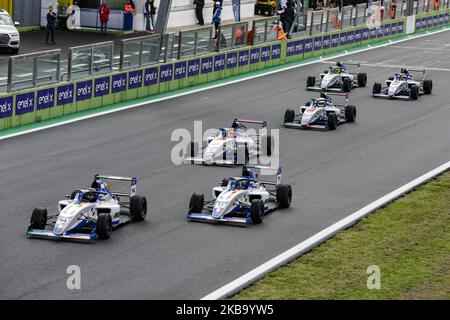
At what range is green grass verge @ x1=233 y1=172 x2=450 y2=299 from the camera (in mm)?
20109

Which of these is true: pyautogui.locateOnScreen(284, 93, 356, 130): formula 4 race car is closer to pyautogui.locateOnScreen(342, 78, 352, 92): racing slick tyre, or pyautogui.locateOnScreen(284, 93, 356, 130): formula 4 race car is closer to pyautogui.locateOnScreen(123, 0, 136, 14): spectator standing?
pyautogui.locateOnScreen(342, 78, 352, 92): racing slick tyre

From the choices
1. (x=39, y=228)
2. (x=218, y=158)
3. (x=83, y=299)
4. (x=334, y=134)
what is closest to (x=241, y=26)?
(x=334, y=134)

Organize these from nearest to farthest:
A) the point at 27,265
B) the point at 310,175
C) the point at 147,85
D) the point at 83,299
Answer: the point at 83,299 < the point at 27,265 < the point at 310,175 < the point at 147,85

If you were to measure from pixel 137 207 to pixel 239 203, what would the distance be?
7.12 ft

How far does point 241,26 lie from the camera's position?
49469 millimetres

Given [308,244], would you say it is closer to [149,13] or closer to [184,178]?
[184,178]

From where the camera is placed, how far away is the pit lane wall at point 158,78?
35.9 metres

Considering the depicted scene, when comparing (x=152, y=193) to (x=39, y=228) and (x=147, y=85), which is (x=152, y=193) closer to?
(x=39, y=228)

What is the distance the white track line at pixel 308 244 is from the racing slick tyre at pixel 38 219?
14.6ft

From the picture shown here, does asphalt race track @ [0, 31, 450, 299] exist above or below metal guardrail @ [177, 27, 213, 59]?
below

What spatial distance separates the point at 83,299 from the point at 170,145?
14530 mm

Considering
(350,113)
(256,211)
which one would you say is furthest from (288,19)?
(256,211)

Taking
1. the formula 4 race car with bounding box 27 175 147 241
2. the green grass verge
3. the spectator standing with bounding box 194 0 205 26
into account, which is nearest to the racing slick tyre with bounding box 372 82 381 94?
the green grass verge

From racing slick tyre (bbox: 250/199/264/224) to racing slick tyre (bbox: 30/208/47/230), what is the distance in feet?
14.0
